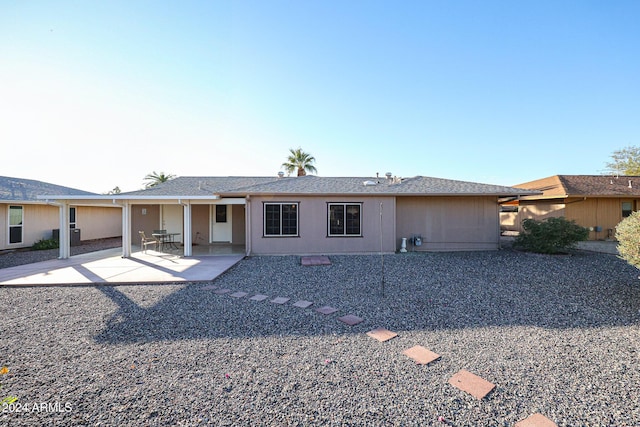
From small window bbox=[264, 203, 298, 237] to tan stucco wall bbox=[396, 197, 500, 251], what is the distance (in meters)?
4.16

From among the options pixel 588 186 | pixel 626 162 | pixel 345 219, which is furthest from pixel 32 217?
pixel 626 162

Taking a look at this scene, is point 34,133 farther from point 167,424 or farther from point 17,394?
point 167,424

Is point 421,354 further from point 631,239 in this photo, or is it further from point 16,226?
point 16,226

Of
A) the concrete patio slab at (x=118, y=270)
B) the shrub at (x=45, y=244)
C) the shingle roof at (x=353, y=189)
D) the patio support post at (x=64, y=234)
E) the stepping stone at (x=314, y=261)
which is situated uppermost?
the shingle roof at (x=353, y=189)

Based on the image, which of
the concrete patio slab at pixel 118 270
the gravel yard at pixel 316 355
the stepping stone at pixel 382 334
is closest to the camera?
the gravel yard at pixel 316 355

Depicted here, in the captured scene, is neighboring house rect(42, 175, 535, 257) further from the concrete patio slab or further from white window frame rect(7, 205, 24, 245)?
white window frame rect(7, 205, 24, 245)

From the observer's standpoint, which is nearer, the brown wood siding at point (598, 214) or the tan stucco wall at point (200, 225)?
the tan stucco wall at point (200, 225)

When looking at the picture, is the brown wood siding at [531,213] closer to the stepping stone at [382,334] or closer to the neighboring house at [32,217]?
the stepping stone at [382,334]

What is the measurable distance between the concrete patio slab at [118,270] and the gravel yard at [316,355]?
0.46 metres

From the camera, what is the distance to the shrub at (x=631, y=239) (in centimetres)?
434

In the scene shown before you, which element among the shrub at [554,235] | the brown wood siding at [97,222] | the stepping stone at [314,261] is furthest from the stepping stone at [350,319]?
the brown wood siding at [97,222]

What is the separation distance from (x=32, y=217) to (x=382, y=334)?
51.6 feet

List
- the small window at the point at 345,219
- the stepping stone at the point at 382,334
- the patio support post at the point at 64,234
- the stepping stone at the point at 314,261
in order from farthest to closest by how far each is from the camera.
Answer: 1. the small window at the point at 345,219
2. the patio support post at the point at 64,234
3. the stepping stone at the point at 314,261
4. the stepping stone at the point at 382,334

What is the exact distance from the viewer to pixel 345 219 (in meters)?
9.84
